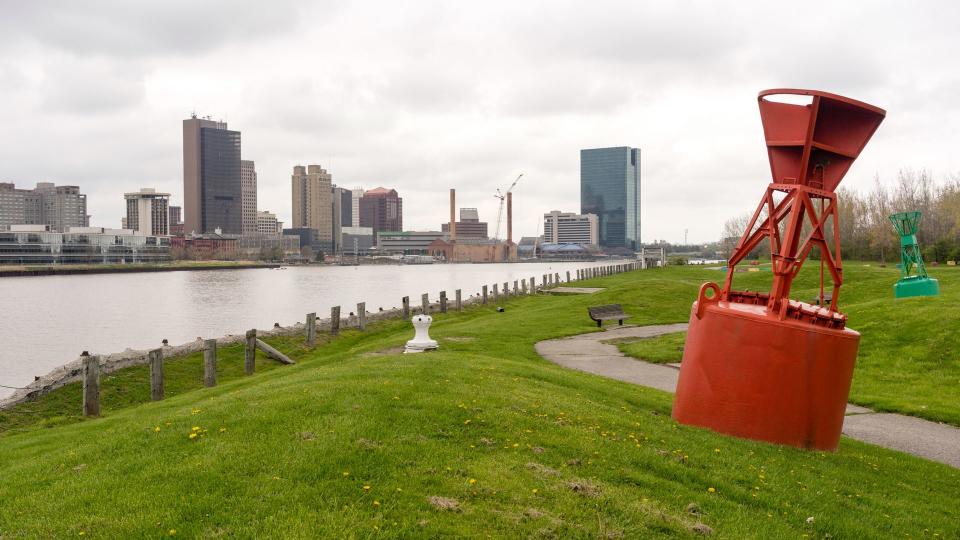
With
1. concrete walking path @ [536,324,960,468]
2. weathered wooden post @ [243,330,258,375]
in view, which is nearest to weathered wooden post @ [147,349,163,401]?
weathered wooden post @ [243,330,258,375]

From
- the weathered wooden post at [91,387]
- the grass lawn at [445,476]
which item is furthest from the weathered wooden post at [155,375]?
the grass lawn at [445,476]

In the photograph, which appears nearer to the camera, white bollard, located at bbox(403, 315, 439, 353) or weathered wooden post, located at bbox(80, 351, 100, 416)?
white bollard, located at bbox(403, 315, 439, 353)

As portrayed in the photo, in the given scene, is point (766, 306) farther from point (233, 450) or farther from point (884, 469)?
point (233, 450)

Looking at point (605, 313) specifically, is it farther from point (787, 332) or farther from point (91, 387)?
point (787, 332)

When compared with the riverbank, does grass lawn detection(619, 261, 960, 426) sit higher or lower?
higher

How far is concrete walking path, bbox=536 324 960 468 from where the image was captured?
38.8ft

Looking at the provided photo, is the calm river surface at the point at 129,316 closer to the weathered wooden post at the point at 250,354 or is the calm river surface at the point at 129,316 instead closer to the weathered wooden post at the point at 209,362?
the weathered wooden post at the point at 250,354

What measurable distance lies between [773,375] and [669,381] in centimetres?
737

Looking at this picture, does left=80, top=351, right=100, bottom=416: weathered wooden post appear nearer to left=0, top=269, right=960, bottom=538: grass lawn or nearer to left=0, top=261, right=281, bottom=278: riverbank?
left=0, top=269, right=960, bottom=538: grass lawn

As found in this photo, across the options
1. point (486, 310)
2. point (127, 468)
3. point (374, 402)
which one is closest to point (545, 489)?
point (374, 402)

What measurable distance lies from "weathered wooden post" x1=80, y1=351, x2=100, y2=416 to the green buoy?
27223 millimetres

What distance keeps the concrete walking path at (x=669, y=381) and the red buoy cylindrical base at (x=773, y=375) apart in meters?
2.75

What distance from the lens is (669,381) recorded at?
1702cm

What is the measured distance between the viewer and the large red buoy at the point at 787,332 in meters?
9.73
